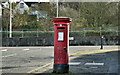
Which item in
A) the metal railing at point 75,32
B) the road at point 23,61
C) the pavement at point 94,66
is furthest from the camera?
the metal railing at point 75,32

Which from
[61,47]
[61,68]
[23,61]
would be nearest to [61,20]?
[61,47]

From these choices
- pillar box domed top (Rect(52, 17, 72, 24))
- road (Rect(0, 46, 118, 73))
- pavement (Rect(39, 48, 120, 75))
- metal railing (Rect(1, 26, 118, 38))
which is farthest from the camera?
metal railing (Rect(1, 26, 118, 38))

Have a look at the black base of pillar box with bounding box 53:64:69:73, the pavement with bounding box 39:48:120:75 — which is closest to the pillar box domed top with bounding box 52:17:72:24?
the black base of pillar box with bounding box 53:64:69:73

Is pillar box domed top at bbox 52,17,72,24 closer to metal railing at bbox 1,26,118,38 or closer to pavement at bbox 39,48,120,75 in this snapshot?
pavement at bbox 39,48,120,75

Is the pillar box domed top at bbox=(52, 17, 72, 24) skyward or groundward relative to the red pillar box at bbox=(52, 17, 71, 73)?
skyward

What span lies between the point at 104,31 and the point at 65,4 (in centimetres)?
1263

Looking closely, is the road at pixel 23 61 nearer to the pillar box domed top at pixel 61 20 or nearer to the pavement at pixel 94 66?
the pavement at pixel 94 66

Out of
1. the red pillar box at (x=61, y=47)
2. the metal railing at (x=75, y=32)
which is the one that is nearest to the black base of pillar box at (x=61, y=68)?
the red pillar box at (x=61, y=47)

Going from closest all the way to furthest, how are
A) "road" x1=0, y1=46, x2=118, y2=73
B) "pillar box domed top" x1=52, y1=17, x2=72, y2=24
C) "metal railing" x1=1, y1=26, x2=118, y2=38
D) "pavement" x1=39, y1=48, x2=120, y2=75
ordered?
"pillar box domed top" x1=52, y1=17, x2=72, y2=24, "pavement" x1=39, y1=48, x2=120, y2=75, "road" x1=0, y1=46, x2=118, y2=73, "metal railing" x1=1, y1=26, x2=118, y2=38

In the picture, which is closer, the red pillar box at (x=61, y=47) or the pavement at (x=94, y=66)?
the red pillar box at (x=61, y=47)

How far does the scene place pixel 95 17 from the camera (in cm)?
3431

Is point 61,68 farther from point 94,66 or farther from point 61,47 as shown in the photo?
point 94,66

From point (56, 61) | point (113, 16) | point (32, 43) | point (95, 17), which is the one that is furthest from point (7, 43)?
point (56, 61)

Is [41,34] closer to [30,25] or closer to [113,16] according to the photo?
[30,25]
